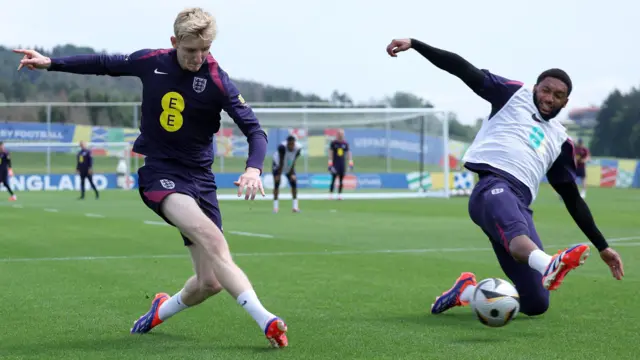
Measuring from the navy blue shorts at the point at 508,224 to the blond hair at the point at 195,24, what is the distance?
233cm

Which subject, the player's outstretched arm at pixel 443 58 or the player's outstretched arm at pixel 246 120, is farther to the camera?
the player's outstretched arm at pixel 443 58

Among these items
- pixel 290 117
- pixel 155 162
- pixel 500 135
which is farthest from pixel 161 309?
pixel 290 117

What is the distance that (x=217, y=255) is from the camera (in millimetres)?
6062

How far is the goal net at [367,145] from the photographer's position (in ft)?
132

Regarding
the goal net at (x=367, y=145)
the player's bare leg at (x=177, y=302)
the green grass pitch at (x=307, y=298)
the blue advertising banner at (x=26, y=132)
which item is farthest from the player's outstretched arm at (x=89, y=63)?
the blue advertising banner at (x=26, y=132)

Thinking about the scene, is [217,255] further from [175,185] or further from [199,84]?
[199,84]

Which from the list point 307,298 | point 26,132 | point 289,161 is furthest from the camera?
point 26,132

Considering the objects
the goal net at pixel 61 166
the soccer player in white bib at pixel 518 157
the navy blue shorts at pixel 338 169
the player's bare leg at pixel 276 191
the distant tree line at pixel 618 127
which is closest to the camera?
the soccer player in white bib at pixel 518 157

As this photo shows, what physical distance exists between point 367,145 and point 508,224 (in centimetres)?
3807

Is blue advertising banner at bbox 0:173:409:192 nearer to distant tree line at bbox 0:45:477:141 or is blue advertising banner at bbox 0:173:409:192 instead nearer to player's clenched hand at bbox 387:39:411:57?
distant tree line at bbox 0:45:477:141

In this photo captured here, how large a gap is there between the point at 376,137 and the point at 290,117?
6.08 m

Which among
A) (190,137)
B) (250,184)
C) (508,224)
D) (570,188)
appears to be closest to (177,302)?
(190,137)

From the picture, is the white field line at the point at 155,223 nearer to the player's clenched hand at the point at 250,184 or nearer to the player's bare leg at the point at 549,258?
the player's bare leg at the point at 549,258

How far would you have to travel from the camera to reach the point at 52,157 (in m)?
50.5
